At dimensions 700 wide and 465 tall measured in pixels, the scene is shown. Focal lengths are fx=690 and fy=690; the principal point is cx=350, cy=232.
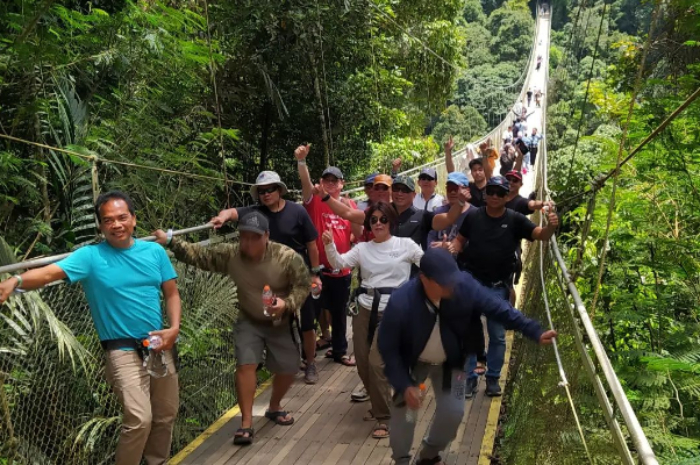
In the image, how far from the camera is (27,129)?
175 inches

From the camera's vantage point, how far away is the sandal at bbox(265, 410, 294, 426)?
402 cm

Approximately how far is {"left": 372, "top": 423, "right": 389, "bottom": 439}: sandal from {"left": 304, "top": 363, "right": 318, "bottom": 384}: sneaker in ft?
3.12

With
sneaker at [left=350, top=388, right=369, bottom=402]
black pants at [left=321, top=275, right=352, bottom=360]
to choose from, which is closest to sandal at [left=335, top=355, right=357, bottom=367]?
black pants at [left=321, top=275, right=352, bottom=360]

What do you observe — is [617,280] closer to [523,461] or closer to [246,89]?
[523,461]

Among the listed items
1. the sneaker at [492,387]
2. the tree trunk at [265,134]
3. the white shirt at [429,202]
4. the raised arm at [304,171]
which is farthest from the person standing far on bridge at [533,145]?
the sneaker at [492,387]

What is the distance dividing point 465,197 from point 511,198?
0.72 metres

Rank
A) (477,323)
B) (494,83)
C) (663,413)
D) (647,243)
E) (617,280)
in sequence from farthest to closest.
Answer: (494,83), (617,280), (647,243), (663,413), (477,323)

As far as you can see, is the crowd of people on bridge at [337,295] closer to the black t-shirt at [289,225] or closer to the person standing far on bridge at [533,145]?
the black t-shirt at [289,225]

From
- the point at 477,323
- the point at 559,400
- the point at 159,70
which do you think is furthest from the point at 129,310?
the point at 159,70

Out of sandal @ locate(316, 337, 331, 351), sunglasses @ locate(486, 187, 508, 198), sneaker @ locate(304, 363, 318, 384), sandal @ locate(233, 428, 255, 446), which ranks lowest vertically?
sandal @ locate(316, 337, 331, 351)

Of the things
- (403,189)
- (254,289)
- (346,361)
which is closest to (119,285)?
(254,289)

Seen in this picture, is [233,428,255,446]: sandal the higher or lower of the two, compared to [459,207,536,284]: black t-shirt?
lower

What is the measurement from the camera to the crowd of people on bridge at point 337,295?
278 centimetres

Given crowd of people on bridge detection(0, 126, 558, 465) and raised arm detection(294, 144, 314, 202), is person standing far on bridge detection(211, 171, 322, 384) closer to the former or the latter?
crowd of people on bridge detection(0, 126, 558, 465)
